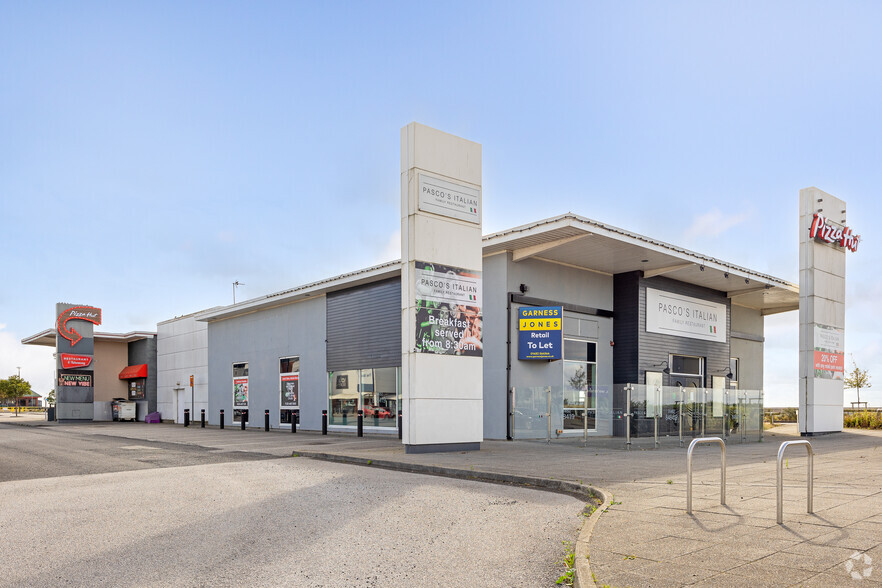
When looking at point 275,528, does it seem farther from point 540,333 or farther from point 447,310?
point 540,333

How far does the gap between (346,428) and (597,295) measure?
992 centimetres

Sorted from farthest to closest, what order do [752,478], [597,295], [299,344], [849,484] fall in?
[299,344] < [597,295] < [752,478] < [849,484]

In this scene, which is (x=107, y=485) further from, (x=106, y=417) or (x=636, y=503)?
(x=106, y=417)

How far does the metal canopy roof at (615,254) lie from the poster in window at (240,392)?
50.4ft

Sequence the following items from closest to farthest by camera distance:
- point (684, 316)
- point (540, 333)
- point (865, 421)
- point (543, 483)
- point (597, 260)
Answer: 1. point (543, 483)
2. point (540, 333)
3. point (597, 260)
4. point (684, 316)
5. point (865, 421)

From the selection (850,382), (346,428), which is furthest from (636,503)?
(850,382)

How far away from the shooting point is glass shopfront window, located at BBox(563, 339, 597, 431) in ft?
66.2

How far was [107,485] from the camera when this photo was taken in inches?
429

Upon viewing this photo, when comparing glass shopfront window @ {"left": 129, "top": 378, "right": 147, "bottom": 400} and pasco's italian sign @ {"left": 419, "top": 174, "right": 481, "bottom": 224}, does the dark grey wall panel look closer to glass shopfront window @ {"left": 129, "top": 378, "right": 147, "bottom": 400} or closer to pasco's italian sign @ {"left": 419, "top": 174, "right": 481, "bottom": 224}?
pasco's italian sign @ {"left": 419, "top": 174, "right": 481, "bottom": 224}

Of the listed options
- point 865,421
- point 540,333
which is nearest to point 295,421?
point 540,333

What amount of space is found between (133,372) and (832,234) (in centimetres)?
3809

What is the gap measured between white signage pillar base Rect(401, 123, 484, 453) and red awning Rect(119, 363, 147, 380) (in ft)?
103

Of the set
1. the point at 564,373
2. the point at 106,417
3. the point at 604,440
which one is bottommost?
the point at 106,417

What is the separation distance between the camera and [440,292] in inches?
635
